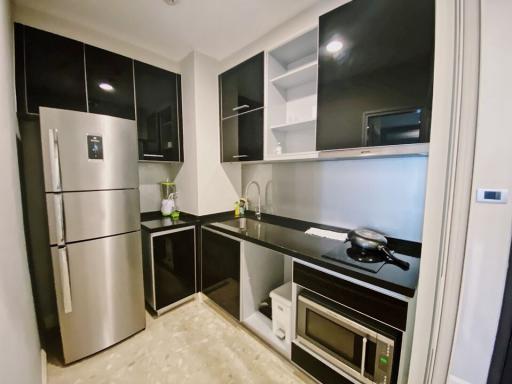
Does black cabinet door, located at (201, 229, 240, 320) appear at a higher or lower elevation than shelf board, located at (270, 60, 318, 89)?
lower

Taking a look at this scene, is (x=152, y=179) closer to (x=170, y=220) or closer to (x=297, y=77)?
(x=170, y=220)

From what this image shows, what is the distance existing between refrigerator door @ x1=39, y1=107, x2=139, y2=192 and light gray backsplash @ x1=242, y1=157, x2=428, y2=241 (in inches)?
53.0

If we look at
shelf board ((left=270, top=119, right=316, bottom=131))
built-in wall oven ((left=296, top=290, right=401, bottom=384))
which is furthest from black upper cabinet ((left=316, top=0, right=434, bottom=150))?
built-in wall oven ((left=296, top=290, right=401, bottom=384))

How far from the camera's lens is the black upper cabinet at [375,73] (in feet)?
3.36

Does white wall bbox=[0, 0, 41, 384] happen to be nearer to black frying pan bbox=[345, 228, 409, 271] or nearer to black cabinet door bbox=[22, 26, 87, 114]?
black cabinet door bbox=[22, 26, 87, 114]

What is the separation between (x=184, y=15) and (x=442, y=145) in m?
1.95

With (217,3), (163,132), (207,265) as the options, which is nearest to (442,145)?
(217,3)

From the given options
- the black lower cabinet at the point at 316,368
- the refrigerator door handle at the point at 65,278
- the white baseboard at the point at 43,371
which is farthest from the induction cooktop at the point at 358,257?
the white baseboard at the point at 43,371

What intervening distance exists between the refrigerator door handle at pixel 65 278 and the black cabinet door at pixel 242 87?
1805mm

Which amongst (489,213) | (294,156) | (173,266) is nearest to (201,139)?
(294,156)

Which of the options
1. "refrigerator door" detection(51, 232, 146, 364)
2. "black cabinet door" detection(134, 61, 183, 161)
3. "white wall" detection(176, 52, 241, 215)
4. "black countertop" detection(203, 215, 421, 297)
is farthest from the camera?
"white wall" detection(176, 52, 241, 215)

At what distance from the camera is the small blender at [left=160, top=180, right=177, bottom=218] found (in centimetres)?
229

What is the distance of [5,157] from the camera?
88cm

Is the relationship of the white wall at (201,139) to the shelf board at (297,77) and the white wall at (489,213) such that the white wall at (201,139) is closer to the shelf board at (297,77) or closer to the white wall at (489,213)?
the shelf board at (297,77)
